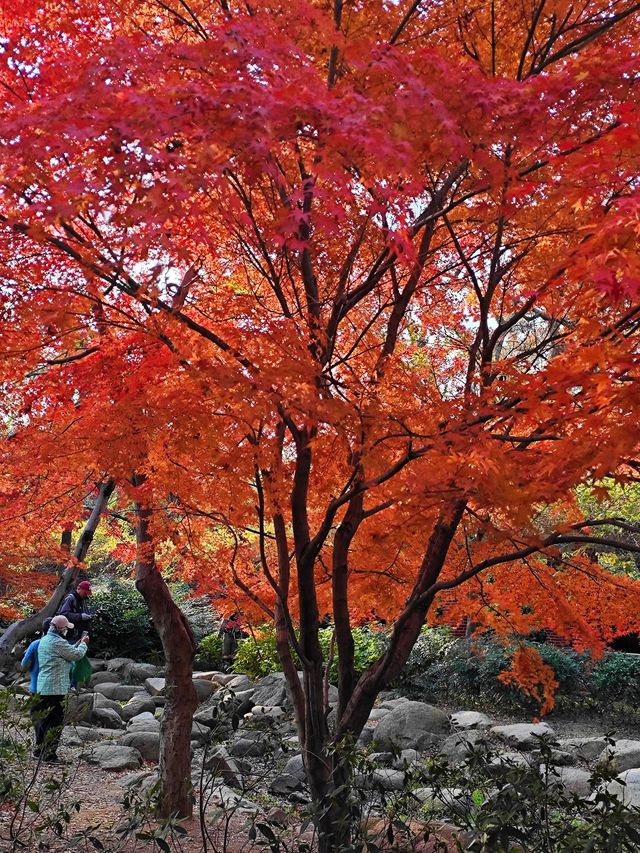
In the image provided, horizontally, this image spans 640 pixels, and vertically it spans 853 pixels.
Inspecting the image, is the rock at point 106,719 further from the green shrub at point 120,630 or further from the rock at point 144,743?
the green shrub at point 120,630

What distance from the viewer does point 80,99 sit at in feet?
9.96

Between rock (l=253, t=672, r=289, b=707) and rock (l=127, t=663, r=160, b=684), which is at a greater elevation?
rock (l=127, t=663, r=160, b=684)

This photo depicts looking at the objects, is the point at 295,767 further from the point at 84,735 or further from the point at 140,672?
the point at 140,672

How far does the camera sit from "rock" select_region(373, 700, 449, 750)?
10906mm

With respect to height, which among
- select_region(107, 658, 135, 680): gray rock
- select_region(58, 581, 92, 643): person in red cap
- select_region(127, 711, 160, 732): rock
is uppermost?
select_region(58, 581, 92, 643): person in red cap

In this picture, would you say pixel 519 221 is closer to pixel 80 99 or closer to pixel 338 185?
pixel 338 185

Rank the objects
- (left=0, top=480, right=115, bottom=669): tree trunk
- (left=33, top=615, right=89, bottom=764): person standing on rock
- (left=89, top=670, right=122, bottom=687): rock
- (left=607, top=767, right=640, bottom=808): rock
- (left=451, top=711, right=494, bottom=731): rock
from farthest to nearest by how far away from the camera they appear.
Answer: (left=89, top=670, right=122, bottom=687): rock, (left=451, top=711, right=494, bottom=731): rock, (left=0, top=480, right=115, bottom=669): tree trunk, (left=33, top=615, right=89, bottom=764): person standing on rock, (left=607, top=767, right=640, bottom=808): rock

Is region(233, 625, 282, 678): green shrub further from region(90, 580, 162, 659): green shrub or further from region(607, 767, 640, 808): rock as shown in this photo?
region(607, 767, 640, 808): rock

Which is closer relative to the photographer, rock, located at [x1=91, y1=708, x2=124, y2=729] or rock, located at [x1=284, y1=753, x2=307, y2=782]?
rock, located at [x1=284, y1=753, x2=307, y2=782]

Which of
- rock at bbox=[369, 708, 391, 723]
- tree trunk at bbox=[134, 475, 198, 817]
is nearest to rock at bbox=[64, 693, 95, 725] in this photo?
tree trunk at bbox=[134, 475, 198, 817]

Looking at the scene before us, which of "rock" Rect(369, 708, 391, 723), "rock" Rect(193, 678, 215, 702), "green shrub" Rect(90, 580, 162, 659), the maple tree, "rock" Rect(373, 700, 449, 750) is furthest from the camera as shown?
"green shrub" Rect(90, 580, 162, 659)

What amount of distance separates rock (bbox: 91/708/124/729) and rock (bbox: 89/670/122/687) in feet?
10.7

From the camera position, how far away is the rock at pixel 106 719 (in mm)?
11969

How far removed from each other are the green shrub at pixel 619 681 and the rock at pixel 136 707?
743 cm
